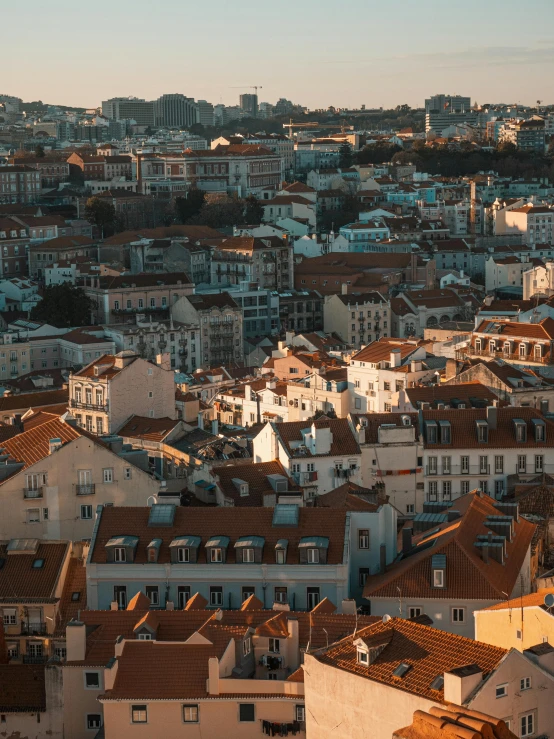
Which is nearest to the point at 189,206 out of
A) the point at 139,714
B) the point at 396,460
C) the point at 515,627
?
the point at 396,460

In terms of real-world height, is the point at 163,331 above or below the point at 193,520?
below

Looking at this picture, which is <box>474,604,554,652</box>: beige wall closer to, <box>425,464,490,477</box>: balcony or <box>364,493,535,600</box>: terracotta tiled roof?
<box>364,493,535,600</box>: terracotta tiled roof

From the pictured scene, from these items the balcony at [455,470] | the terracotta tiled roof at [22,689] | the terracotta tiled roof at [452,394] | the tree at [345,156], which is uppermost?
the terracotta tiled roof at [452,394]

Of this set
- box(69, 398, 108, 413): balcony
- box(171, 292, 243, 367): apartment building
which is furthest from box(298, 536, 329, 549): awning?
box(171, 292, 243, 367): apartment building

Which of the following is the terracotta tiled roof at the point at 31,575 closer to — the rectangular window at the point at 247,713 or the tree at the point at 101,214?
the rectangular window at the point at 247,713

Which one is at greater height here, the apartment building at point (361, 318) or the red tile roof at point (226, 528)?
the red tile roof at point (226, 528)

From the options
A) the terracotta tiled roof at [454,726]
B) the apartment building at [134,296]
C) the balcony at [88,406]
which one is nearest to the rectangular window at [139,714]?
the terracotta tiled roof at [454,726]

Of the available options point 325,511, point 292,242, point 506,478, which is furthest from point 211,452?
point 292,242

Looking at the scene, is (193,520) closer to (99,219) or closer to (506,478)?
(506,478)
